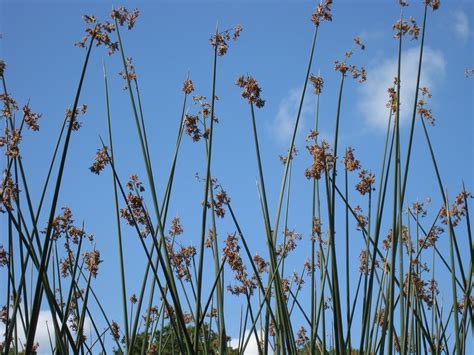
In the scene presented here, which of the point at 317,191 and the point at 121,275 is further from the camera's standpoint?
the point at 317,191

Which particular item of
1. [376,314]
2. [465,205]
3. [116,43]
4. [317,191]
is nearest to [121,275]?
[116,43]

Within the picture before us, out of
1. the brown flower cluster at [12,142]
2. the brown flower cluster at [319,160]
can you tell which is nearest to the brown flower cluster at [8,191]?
the brown flower cluster at [12,142]

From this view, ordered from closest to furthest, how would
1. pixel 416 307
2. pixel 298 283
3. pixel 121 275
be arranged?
1. pixel 121 275
2. pixel 416 307
3. pixel 298 283

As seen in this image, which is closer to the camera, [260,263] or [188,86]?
[188,86]

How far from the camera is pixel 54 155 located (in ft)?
9.59

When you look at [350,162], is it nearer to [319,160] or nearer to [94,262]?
[319,160]

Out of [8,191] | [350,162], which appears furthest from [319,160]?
[8,191]

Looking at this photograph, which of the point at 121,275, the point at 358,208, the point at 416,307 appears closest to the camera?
the point at 121,275

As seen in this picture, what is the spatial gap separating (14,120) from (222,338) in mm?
1523

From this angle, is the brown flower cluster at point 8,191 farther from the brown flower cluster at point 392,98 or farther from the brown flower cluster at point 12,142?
the brown flower cluster at point 392,98

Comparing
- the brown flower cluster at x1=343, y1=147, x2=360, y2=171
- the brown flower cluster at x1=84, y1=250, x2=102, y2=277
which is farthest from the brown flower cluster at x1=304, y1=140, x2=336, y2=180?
the brown flower cluster at x1=84, y1=250, x2=102, y2=277

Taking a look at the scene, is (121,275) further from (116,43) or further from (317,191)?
(317,191)

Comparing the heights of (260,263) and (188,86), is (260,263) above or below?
below

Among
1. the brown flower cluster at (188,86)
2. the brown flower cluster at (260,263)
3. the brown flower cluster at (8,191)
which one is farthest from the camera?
the brown flower cluster at (260,263)
